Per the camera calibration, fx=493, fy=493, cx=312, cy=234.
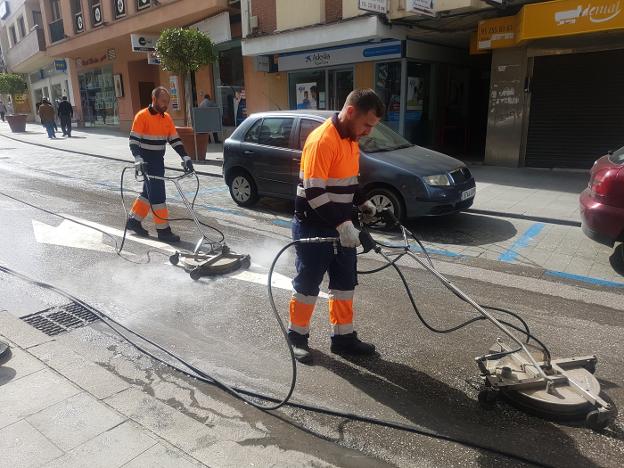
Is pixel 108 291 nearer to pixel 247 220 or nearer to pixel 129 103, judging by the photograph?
pixel 247 220

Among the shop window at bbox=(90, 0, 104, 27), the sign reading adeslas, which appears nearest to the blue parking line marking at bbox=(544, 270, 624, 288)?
the sign reading adeslas

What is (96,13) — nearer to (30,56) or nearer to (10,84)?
(30,56)

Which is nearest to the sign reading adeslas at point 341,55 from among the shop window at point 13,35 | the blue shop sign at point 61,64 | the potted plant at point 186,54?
the potted plant at point 186,54

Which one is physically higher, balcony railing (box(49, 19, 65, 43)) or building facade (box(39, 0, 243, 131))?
balcony railing (box(49, 19, 65, 43))

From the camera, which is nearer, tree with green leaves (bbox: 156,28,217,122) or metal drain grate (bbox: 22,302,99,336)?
metal drain grate (bbox: 22,302,99,336)

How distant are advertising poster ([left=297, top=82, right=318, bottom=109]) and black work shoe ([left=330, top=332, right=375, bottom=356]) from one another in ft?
42.2

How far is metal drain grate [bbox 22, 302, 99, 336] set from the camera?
395cm

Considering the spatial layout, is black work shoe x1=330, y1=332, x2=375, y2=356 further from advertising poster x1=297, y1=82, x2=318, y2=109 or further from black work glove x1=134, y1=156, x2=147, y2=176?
advertising poster x1=297, y1=82, x2=318, y2=109

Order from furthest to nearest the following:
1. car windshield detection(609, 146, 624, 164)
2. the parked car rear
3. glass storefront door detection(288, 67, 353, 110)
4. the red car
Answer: glass storefront door detection(288, 67, 353, 110) < the parked car rear < car windshield detection(609, 146, 624, 164) < the red car

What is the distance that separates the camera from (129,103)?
24.2 metres

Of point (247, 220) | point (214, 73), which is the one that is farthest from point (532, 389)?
point (214, 73)

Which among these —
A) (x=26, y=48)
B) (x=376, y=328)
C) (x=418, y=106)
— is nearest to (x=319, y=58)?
(x=418, y=106)

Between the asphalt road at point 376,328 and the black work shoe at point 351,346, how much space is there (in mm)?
85

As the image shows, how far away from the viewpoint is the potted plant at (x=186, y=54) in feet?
44.6
